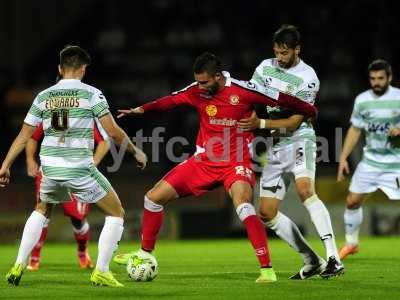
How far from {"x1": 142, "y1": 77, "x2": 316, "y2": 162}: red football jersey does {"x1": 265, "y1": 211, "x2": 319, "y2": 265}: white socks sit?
0.73 m

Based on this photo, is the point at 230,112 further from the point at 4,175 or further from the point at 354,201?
the point at 354,201

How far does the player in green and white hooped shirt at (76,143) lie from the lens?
8.17 meters

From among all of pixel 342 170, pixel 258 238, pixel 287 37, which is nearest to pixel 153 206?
pixel 258 238

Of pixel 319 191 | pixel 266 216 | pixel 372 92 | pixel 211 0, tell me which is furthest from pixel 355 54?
pixel 266 216

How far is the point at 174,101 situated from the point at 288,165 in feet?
4.26

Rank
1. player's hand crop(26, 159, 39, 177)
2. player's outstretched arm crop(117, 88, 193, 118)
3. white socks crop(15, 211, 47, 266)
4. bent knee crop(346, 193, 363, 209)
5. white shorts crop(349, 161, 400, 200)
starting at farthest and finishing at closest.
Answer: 1. bent knee crop(346, 193, 363, 209)
2. white shorts crop(349, 161, 400, 200)
3. player's hand crop(26, 159, 39, 177)
4. player's outstretched arm crop(117, 88, 193, 118)
5. white socks crop(15, 211, 47, 266)

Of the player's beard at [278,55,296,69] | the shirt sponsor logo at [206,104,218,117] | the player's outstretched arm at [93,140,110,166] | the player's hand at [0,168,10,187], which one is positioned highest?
the player's beard at [278,55,296,69]

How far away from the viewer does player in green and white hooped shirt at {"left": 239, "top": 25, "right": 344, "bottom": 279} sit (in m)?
9.20

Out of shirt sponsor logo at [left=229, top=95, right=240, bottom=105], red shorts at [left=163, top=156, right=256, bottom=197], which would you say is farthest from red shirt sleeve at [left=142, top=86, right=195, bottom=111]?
red shorts at [left=163, top=156, right=256, bottom=197]

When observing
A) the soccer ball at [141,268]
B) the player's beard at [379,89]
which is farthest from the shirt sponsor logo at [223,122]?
the player's beard at [379,89]

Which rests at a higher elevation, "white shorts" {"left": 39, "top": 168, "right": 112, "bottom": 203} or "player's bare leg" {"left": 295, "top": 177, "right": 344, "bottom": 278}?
"white shorts" {"left": 39, "top": 168, "right": 112, "bottom": 203}

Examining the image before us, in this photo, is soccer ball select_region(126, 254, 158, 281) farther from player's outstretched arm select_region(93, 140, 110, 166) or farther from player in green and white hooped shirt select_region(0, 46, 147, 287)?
player's outstretched arm select_region(93, 140, 110, 166)

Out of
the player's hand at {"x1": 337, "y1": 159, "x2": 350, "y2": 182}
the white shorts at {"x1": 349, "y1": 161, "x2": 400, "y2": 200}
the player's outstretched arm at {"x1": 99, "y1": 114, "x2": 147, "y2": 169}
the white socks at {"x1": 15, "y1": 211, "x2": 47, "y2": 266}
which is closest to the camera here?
the player's outstretched arm at {"x1": 99, "y1": 114, "x2": 147, "y2": 169}

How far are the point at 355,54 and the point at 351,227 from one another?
1122cm
